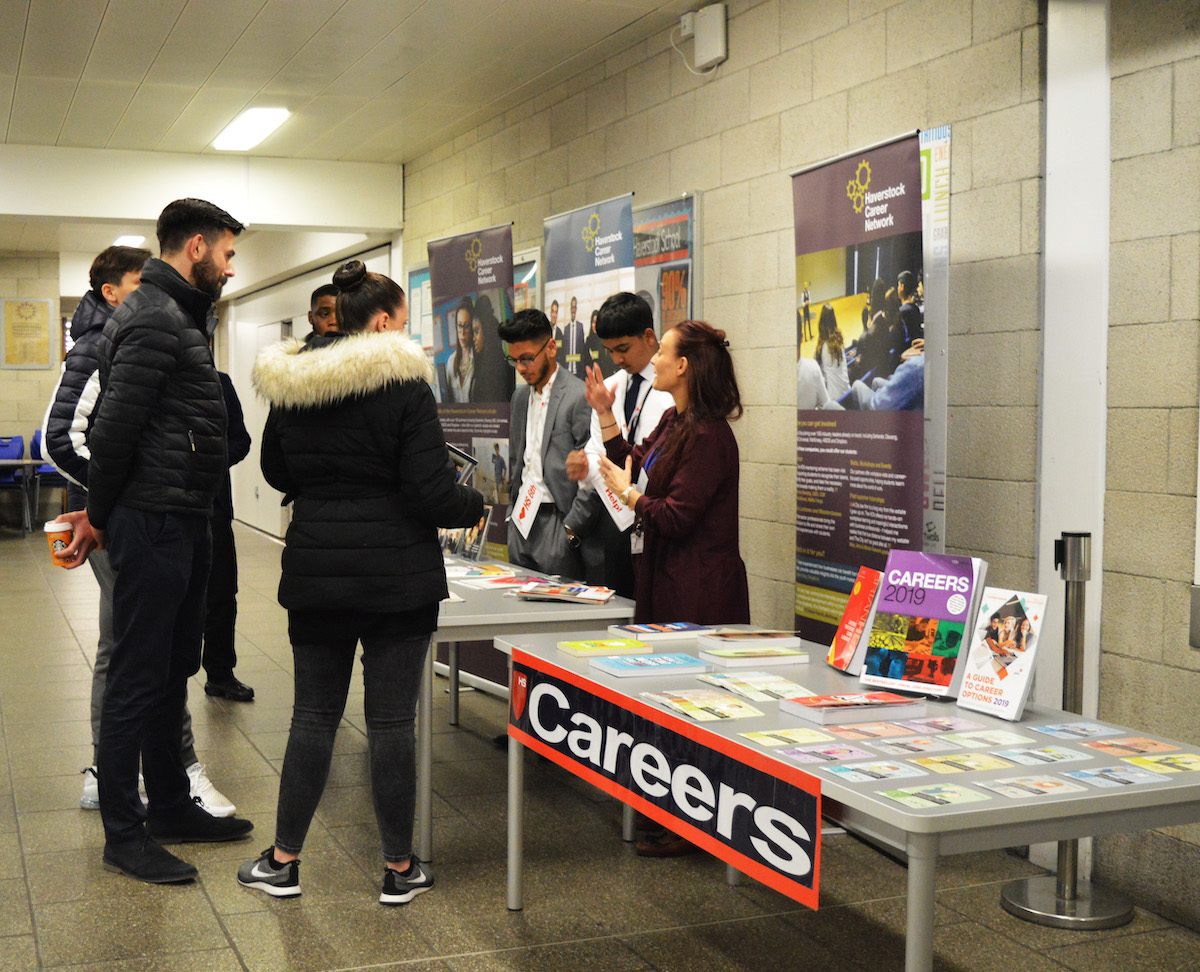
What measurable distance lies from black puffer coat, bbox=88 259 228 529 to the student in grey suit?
123 cm

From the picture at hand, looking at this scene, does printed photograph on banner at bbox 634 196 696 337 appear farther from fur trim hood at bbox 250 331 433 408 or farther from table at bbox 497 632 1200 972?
table at bbox 497 632 1200 972

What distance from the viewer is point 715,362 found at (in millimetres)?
3311

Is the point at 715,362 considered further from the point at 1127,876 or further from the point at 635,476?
the point at 1127,876

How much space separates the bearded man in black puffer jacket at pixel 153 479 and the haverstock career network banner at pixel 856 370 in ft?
5.72

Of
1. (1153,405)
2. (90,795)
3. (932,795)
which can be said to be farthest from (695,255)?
(932,795)

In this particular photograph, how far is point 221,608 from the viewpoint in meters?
5.25

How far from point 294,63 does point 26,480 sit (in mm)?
8318

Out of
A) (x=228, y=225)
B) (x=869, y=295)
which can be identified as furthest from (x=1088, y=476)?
(x=228, y=225)

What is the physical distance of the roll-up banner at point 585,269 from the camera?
4.69 meters

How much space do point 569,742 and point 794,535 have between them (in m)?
2.08

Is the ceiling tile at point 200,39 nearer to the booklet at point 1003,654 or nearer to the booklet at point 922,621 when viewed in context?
the booklet at point 922,621

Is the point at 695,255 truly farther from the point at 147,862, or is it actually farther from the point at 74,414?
the point at 147,862

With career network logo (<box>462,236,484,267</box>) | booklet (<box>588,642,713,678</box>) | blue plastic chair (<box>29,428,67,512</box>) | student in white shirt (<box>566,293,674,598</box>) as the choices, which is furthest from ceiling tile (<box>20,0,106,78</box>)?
blue plastic chair (<box>29,428,67,512</box>)

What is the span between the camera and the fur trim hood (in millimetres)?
2680
